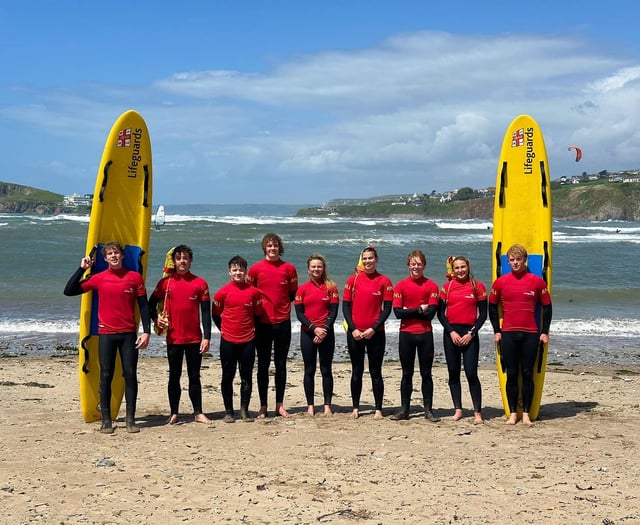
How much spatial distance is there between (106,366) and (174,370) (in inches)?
20.7

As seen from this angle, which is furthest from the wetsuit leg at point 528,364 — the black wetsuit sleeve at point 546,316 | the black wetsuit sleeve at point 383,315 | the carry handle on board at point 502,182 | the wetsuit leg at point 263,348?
the wetsuit leg at point 263,348

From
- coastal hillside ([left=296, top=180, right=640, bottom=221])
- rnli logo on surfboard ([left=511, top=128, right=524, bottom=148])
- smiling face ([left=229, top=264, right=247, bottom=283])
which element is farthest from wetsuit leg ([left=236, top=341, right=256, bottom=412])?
coastal hillside ([left=296, top=180, right=640, bottom=221])

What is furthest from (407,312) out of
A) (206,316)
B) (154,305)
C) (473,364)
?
(154,305)

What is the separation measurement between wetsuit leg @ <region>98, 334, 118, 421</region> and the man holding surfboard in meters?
3.02

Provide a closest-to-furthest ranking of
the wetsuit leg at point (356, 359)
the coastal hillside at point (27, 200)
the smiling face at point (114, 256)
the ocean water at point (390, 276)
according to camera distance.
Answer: the smiling face at point (114, 256) < the wetsuit leg at point (356, 359) < the ocean water at point (390, 276) < the coastal hillside at point (27, 200)

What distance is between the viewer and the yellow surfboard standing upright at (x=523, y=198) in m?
6.36

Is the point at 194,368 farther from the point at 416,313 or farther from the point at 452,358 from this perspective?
the point at 452,358

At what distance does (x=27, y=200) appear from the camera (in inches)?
4879

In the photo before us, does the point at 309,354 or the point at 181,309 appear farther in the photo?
the point at 309,354

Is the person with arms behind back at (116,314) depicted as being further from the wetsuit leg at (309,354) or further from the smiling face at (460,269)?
the smiling face at (460,269)

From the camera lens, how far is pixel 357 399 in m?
5.93

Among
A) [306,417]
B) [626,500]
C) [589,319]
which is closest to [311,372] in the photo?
[306,417]

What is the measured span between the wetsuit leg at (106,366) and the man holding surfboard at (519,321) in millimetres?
3016

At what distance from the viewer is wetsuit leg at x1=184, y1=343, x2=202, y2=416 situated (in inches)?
217
